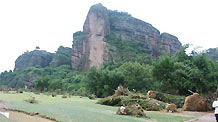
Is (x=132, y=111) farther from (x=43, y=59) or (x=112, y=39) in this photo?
(x=43, y=59)

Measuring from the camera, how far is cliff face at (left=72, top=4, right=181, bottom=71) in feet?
214

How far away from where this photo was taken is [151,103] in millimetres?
14148

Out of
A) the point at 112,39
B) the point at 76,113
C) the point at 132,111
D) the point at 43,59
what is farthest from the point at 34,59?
the point at 76,113

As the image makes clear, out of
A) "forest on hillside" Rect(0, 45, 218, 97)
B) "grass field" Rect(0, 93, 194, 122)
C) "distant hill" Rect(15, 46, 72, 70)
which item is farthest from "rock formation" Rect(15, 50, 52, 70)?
"grass field" Rect(0, 93, 194, 122)

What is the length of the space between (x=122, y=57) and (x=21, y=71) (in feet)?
102

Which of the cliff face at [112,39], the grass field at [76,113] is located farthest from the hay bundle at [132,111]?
the cliff face at [112,39]

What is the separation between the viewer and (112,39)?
2776 inches

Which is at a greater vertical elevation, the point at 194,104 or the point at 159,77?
the point at 159,77

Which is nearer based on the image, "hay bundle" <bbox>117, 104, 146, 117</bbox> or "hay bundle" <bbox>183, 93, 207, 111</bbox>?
"hay bundle" <bbox>117, 104, 146, 117</bbox>

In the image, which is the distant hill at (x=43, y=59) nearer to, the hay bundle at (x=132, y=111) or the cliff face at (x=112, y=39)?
the cliff face at (x=112, y=39)

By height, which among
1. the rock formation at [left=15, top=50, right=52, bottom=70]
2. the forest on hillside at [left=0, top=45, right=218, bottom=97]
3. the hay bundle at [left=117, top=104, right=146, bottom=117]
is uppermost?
the rock formation at [left=15, top=50, right=52, bottom=70]

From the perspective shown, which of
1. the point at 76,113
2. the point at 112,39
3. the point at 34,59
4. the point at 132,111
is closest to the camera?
the point at 76,113

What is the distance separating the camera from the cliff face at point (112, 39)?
214 ft

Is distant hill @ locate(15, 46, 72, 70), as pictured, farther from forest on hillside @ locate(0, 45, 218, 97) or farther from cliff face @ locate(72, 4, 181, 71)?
forest on hillside @ locate(0, 45, 218, 97)
